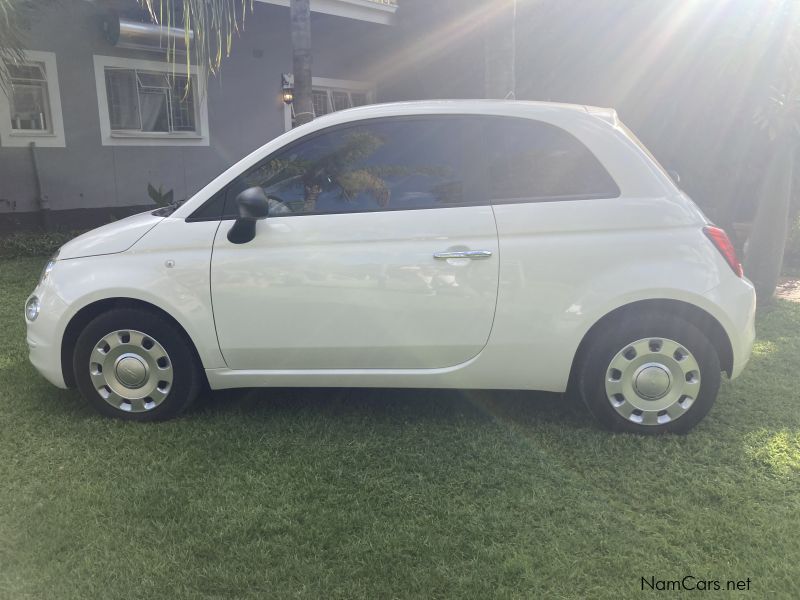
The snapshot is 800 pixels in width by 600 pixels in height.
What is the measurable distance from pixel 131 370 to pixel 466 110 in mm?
2383

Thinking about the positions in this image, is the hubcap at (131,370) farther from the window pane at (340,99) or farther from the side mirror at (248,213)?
the window pane at (340,99)

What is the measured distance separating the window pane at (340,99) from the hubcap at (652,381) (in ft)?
35.5

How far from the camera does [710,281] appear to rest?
314cm

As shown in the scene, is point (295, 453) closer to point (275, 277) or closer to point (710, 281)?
point (275, 277)

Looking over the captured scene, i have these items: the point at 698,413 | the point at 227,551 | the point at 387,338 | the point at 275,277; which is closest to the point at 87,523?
the point at 227,551

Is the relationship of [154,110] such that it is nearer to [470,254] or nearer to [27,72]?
[27,72]

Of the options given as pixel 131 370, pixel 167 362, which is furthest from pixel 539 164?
pixel 131 370

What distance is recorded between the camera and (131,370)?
3.44 meters

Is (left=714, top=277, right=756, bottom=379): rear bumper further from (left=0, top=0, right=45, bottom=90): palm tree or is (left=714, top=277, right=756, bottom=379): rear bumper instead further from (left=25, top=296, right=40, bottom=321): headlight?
(left=0, top=0, right=45, bottom=90): palm tree

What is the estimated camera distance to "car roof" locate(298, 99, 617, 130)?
329 cm

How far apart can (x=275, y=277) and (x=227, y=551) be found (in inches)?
55.0

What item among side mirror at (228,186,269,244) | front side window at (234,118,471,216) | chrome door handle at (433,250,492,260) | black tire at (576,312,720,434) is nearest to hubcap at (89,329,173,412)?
side mirror at (228,186,269,244)

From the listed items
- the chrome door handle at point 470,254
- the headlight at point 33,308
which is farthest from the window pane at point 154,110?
the chrome door handle at point 470,254

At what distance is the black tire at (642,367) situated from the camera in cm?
320
